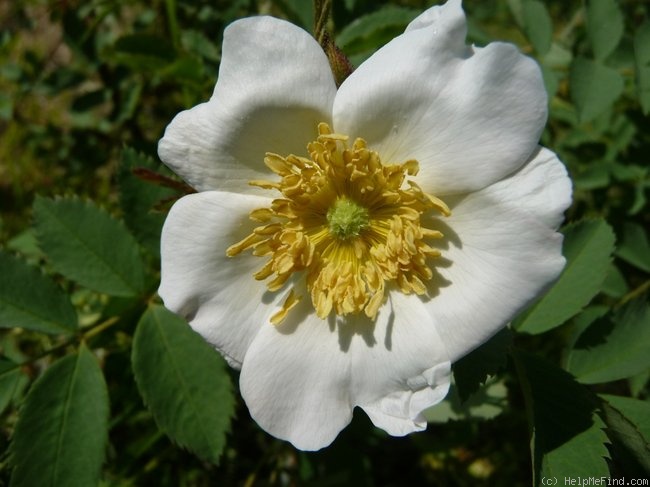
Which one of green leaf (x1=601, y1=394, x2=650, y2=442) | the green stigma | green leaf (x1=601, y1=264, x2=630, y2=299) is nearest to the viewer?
green leaf (x1=601, y1=394, x2=650, y2=442)

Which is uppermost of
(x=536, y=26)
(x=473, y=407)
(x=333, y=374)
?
(x=536, y=26)

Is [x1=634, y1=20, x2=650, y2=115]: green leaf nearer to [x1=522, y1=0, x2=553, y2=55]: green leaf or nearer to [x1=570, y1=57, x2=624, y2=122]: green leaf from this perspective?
[x1=570, y1=57, x2=624, y2=122]: green leaf

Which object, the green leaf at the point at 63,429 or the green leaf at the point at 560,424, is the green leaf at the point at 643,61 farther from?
the green leaf at the point at 63,429

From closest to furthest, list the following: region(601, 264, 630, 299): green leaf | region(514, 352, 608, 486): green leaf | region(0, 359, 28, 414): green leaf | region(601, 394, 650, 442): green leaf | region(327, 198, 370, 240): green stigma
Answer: region(514, 352, 608, 486): green leaf → region(601, 394, 650, 442): green leaf → region(327, 198, 370, 240): green stigma → region(0, 359, 28, 414): green leaf → region(601, 264, 630, 299): green leaf

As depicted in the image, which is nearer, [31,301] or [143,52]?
[31,301]

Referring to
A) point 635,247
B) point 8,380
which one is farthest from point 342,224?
point 635,247

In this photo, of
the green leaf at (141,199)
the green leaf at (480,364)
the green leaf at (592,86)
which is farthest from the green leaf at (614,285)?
the green leaf at (141,199)

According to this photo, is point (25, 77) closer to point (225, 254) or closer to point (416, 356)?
point (225, 254)

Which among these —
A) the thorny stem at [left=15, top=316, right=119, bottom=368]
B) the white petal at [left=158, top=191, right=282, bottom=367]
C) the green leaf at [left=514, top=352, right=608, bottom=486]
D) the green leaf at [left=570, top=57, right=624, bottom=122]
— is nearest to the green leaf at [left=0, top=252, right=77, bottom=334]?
the thorny stem at [left=15, top=316, right=119, bottom=368]

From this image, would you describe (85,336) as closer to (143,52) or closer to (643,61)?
(143,52)
